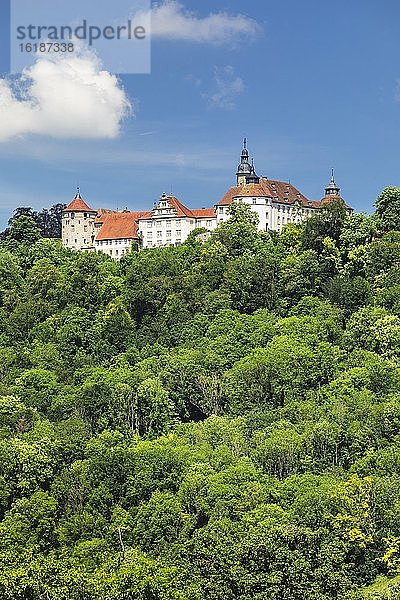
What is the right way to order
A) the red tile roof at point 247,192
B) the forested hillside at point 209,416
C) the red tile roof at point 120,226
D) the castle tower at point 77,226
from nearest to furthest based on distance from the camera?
1. the forested hillside at point 209,416
2. the red tile roof at point 247,192
3. the red tile roof at point 120,226
4. the castle tower at point 77,226

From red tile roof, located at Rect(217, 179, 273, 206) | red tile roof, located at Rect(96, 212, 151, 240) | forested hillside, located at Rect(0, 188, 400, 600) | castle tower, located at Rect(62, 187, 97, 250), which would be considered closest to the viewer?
forested hillside, located at Rect(0, 188, 400, 600)

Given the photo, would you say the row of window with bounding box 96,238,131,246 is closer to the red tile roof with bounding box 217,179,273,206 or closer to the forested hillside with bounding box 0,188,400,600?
the forested hillside with bounding box 0,188,400,600

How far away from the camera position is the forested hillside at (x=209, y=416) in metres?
32.1

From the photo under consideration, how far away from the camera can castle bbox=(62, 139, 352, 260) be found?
72.5m

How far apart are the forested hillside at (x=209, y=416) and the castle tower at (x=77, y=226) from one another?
7203 millimetres

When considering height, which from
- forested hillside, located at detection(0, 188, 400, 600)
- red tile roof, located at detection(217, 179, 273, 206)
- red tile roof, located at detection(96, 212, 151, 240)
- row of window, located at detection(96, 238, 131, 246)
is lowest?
forested hillside, located at detection(0, 188, 400, 600)

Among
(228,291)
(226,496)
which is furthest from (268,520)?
(228,291)

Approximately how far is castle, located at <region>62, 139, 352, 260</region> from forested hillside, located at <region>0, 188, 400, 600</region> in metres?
3.84

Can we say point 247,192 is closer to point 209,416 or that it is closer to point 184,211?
point 184,211

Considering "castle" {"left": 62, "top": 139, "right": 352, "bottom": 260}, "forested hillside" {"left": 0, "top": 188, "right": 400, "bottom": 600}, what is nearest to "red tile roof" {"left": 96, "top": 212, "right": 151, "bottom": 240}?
"castle" {"left": 62, "top": 139, "right": 352, "bottom": 260}

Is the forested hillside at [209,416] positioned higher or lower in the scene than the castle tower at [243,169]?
lower

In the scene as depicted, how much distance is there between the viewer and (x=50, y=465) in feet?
135

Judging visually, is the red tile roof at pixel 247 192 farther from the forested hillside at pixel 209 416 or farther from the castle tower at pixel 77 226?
the castle tower at pixel 77 226

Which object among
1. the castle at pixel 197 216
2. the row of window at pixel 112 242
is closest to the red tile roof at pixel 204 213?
the castle at pixel 197 216
